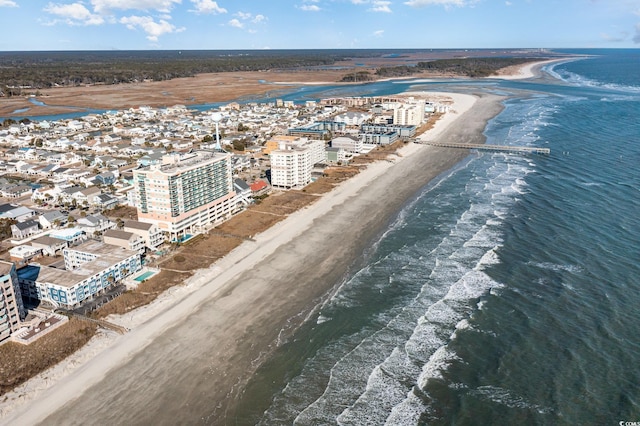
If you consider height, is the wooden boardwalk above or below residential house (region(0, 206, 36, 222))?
above

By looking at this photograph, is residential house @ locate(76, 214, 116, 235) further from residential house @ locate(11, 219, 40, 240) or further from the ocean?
the ocean

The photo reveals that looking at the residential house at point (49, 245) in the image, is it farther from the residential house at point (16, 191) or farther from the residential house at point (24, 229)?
the residential house at point (16, 191)

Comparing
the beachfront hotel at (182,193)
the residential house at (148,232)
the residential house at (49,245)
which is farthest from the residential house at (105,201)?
the residential house at (148,232)

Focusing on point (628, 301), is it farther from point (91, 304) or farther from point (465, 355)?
point (91, 304)

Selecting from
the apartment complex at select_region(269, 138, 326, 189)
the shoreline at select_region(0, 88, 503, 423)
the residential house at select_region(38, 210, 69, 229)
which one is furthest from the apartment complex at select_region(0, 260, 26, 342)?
the apartment complex at select_region(269, 138, 326, 189)

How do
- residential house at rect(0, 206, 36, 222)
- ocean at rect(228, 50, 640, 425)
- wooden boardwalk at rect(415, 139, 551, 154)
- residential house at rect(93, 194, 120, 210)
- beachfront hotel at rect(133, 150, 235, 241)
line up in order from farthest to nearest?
wooden boardwalk at rect(415, 139, 551, 154) < residential house at rect(93, 194, 120, 210) < residential house at rect(0, 206, 36, 222) < beachfront hotel at rect(133, 150, 235, 241) < ocean at rect(228, 50, 640, 425)

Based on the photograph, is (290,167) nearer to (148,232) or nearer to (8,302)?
(148,232)

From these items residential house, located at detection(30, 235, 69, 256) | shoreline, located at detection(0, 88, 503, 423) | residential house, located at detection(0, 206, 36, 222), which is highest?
residential house, located at detection(0, 206, 36, 222)

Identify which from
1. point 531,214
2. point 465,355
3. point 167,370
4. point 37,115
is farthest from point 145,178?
point 37,115
